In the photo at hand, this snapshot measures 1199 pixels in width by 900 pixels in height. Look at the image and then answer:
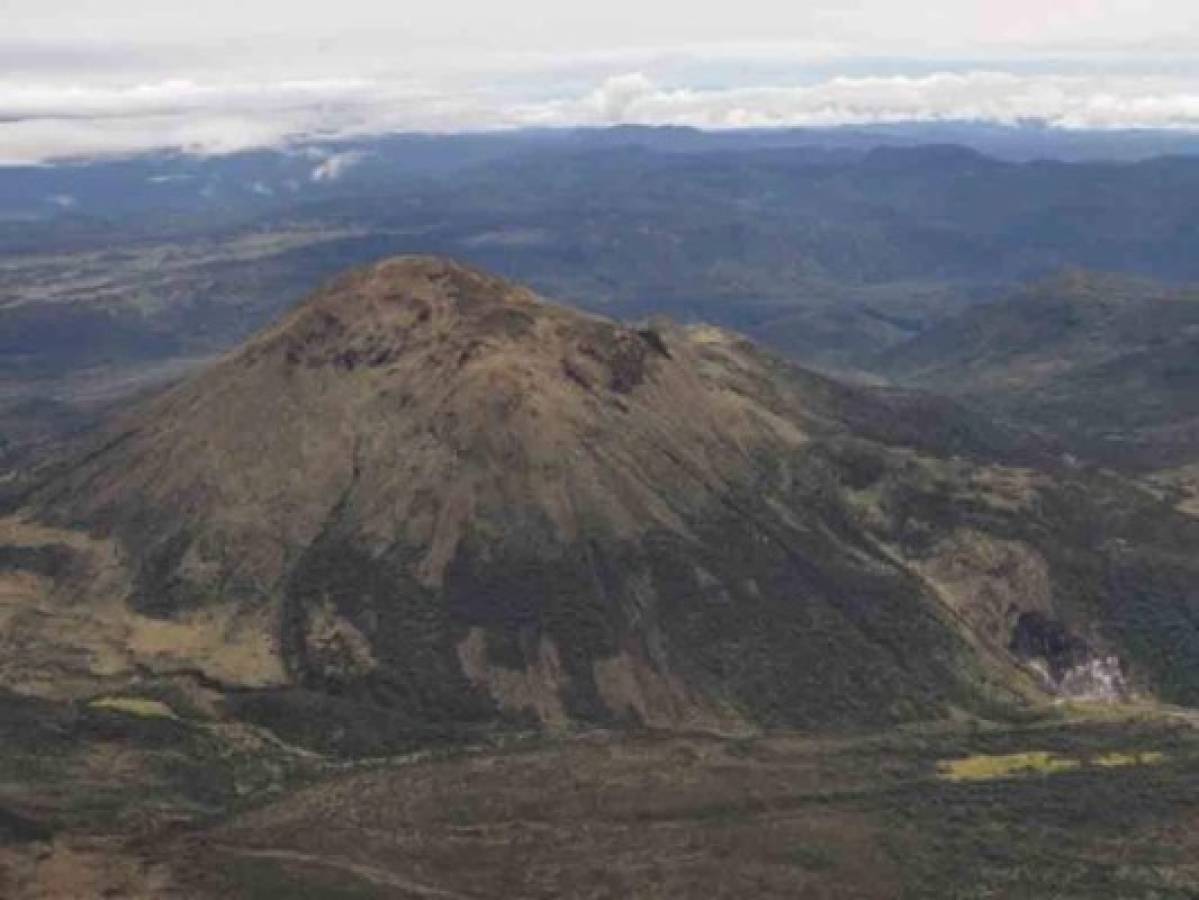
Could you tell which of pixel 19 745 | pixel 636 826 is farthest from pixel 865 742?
pixel 19 745

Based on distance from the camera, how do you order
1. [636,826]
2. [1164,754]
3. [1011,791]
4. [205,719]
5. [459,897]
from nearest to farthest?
[459,897], [636,826], [1011,791], [1164,754], [205,719]

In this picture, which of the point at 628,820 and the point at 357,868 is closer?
the point at 357,868

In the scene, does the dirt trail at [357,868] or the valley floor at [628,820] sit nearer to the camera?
the dirt trail at [357,868]

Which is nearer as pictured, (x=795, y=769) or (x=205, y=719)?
(x=795, y=769)

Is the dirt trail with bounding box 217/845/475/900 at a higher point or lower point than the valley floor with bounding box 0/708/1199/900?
higher

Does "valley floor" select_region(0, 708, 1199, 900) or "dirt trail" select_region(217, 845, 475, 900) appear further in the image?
"valley floor" select_region(0, 708, 1199, 900)

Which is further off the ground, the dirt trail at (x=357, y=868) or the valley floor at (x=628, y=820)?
the dirt trail at (x=357, y=868)

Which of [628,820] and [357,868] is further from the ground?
[357,868]

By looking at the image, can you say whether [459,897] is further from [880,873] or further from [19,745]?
[19,745]
